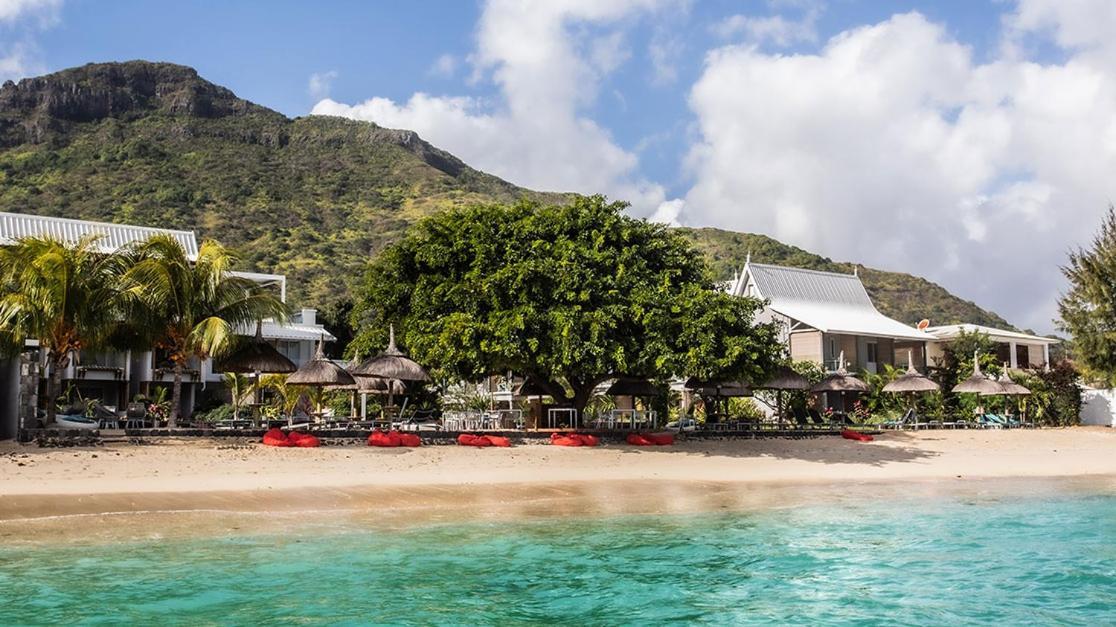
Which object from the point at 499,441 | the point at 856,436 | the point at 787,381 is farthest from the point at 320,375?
the point at 856,436

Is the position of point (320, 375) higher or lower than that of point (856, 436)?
higher

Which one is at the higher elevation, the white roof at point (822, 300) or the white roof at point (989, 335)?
the white roof at point (822, 300)

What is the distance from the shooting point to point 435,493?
1798 centimetres

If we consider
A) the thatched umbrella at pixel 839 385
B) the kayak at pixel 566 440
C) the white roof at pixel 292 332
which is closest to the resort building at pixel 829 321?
the thatched umbrella at pixel 839 385

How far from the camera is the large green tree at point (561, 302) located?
77.6 feet

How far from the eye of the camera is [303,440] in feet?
73.9

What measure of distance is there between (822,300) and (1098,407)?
42.5 ft

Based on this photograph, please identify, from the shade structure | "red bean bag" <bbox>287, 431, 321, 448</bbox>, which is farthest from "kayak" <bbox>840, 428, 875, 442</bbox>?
"red bean bag" <bbox>287, 431, 321, 448</bbox>

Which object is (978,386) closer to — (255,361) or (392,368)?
(392,368)

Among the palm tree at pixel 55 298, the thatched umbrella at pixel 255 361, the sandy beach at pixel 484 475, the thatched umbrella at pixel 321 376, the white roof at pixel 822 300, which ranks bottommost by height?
the sandy beach at pixel 484 475

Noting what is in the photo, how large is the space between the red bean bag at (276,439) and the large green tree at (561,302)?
161 inches

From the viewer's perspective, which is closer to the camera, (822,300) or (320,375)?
(320,375)

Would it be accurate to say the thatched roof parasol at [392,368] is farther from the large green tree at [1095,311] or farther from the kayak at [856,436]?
the large green tree at [1095,311]

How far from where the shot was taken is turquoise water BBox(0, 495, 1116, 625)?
33.2 ft
